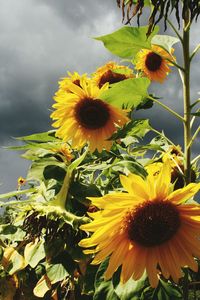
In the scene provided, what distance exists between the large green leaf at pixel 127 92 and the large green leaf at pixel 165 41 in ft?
0.86

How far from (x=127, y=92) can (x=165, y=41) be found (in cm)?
Answer: 39

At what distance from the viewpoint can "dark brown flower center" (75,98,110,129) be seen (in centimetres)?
236

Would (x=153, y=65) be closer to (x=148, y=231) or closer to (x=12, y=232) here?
(x=12, y=232)

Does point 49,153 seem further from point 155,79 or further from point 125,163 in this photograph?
point 155,79

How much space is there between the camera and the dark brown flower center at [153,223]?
146 cm

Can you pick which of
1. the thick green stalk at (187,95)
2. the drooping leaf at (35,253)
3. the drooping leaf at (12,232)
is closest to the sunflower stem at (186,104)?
the thick green stalk at (187,95)

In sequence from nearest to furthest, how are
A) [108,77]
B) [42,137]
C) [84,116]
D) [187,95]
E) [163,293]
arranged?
[163,293] < [187,95] < [42,137] < [84,116] < [108,77]

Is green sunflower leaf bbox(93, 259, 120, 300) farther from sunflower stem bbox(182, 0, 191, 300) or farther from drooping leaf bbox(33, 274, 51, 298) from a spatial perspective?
drooping leaf bbox(33, 274, 51, 298)

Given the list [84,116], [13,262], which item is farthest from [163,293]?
[84,116]

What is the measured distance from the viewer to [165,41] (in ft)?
6.28

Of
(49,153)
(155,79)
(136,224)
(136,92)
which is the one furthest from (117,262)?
(155,79)

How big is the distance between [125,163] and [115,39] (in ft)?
1.45

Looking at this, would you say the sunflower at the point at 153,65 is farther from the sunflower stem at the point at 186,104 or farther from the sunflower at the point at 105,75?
the sunflower stem at the point at 186,104

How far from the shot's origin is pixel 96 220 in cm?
141
